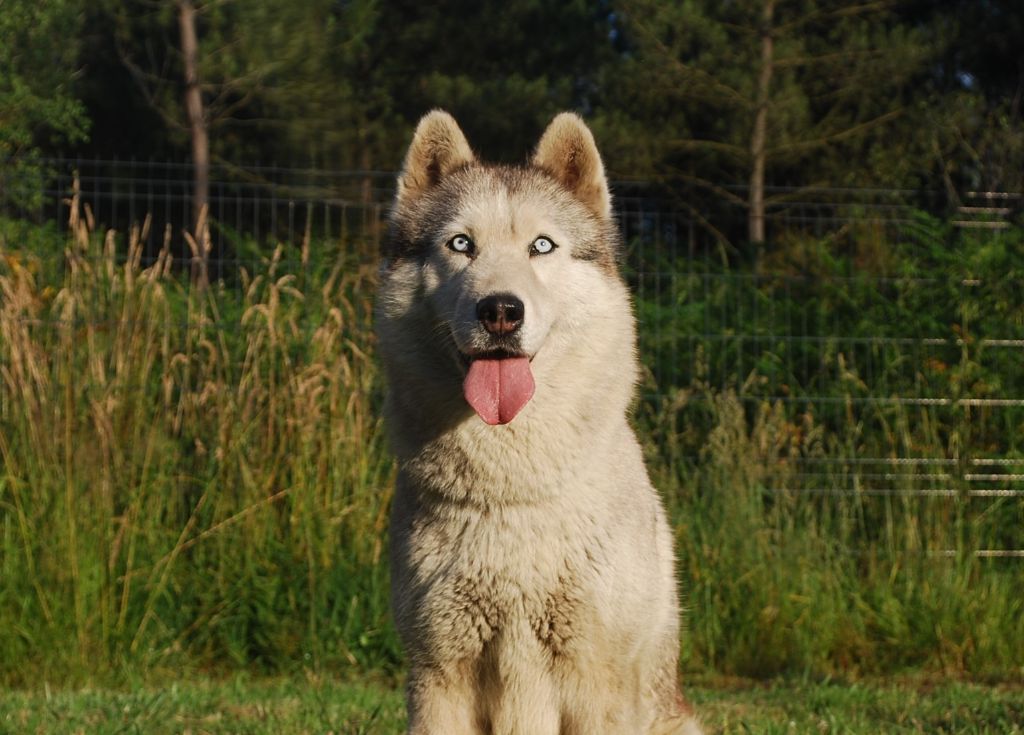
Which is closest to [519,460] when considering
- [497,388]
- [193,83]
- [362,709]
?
[497,388]

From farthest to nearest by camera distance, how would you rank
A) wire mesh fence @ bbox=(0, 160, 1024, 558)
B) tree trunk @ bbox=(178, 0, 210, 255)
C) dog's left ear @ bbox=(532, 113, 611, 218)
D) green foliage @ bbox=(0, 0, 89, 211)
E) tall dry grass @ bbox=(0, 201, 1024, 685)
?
tree trunk @ bbox=(178, 0, 210, 255) < green foliage @ bbox=(0, 0, 89, 211) < wire mesh fence @ bbox=(0, 160, 1024, 558) < tall dry grass @ bbox=(0, 201, 1024, 685) < dog's left ear @ bbox=(532, 113, 611, 218)

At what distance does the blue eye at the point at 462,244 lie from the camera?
3660 millimetres

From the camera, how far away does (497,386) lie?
3.51 meters

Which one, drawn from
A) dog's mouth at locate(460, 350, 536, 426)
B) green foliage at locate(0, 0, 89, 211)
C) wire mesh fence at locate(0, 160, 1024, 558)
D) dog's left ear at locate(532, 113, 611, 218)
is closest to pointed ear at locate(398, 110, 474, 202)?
dog's left ear at locate(532, 113, 611, 218)

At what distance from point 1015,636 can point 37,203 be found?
6.40 m

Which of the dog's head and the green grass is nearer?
the dog's head

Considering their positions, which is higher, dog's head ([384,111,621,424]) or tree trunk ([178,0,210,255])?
tree trunk ([178,0,210,255])

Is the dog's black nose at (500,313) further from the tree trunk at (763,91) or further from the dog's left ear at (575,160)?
the tree trunk at (763,91)

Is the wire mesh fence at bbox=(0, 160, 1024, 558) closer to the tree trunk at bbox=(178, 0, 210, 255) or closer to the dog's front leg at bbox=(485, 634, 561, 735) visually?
the dog's front leg at bbox=(485, 634, 561, 735)

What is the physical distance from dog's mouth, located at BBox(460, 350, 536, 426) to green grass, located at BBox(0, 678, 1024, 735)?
6.11ft

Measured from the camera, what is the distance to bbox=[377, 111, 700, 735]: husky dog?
3.46 m

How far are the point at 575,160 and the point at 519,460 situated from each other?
100 centimetres

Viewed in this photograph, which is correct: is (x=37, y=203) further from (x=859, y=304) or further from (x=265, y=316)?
(x=859, y=304)

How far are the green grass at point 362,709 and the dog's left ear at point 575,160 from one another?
7.27ft
